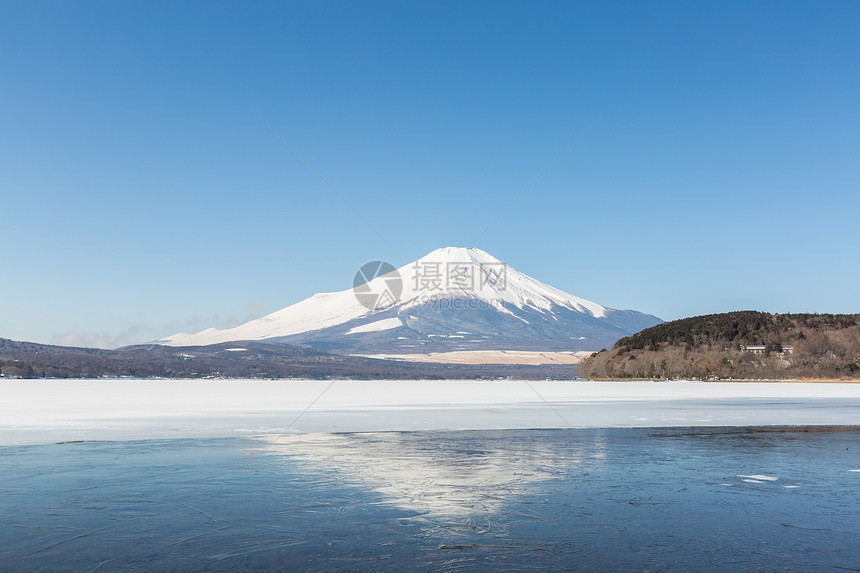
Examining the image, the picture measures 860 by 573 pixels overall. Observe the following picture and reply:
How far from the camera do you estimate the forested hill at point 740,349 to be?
94.9 metres

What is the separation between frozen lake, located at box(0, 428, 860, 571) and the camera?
8320 millimetres

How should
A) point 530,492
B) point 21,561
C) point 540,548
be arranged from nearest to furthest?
point 21,561, point 540,548, point 530,492

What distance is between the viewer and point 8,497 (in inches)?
457

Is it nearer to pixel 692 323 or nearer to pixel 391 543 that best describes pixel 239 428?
pixel 391 543

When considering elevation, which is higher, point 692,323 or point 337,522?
point 692,323

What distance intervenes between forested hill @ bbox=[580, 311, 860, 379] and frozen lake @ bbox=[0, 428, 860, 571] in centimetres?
8626

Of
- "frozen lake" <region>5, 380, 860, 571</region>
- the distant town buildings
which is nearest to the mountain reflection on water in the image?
"frozen lake" <region>5, 380, 860, 571</region>

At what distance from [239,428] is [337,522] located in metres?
14.0

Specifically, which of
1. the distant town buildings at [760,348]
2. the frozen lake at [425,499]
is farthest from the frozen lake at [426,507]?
the distant town buildings at [760,348]

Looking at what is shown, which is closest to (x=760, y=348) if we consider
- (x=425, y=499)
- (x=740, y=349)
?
(x=740, y=349)

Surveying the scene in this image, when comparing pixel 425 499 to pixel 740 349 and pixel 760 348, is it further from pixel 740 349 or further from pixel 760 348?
pixel 760 348

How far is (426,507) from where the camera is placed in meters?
11.1

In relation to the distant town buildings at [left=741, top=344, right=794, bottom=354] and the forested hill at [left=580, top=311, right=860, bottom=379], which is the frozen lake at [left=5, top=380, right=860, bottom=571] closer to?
the forested hill at [left=580, top=311, right=860, bottom=379]

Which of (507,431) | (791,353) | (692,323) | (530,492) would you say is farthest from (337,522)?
(692,323)
